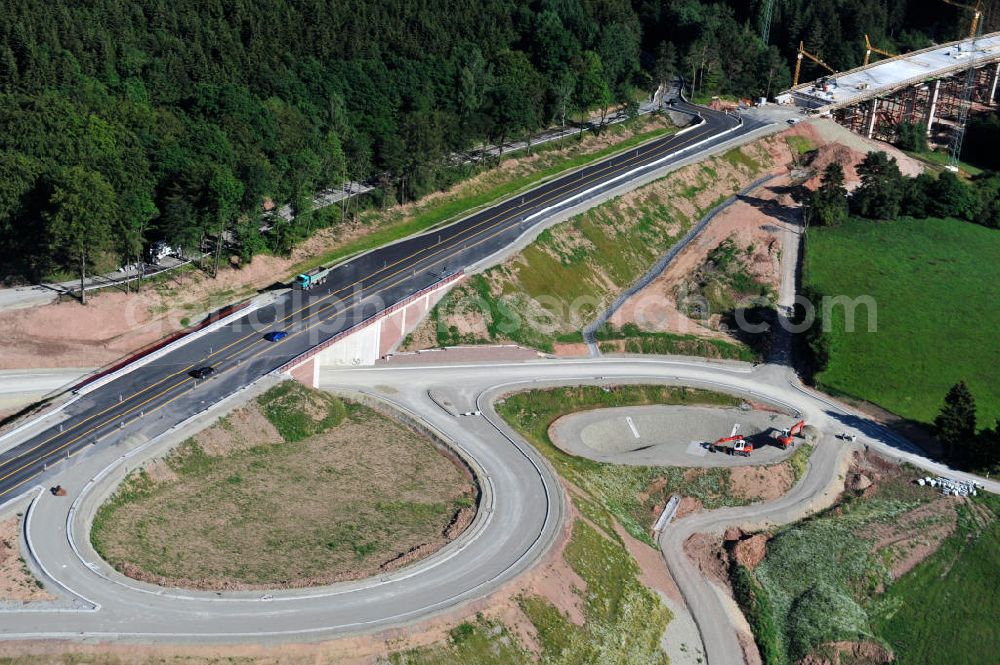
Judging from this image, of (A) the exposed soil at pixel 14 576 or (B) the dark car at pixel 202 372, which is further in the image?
(B) the dark car at pixel 202 372

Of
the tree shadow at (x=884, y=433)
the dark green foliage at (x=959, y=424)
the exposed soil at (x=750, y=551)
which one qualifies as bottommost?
the exposed soil at (x=750, y=551)

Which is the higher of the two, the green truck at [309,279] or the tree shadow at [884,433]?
the green truck at [309,279]

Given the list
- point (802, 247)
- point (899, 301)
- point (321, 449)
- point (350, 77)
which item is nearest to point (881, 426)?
point (899, 301)

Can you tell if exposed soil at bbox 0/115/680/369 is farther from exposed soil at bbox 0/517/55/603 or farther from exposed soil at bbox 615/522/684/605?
exposed soil at bbox 615/522/684/605

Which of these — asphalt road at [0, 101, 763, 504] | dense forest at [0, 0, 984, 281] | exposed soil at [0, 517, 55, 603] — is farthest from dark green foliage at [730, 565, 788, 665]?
dense forest at [0, 0, 984, 281]

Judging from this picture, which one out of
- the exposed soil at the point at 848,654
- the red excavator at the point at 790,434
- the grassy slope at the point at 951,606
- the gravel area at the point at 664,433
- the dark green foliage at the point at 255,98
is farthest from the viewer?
the dark green foliage at the point at 255,98

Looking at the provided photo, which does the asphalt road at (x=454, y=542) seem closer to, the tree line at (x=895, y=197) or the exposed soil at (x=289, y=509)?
the exposed soil at (x=289, y=509)

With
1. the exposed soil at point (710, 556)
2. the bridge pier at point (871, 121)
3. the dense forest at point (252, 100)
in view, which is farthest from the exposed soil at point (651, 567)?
the bridge pier at point (871, 121)
